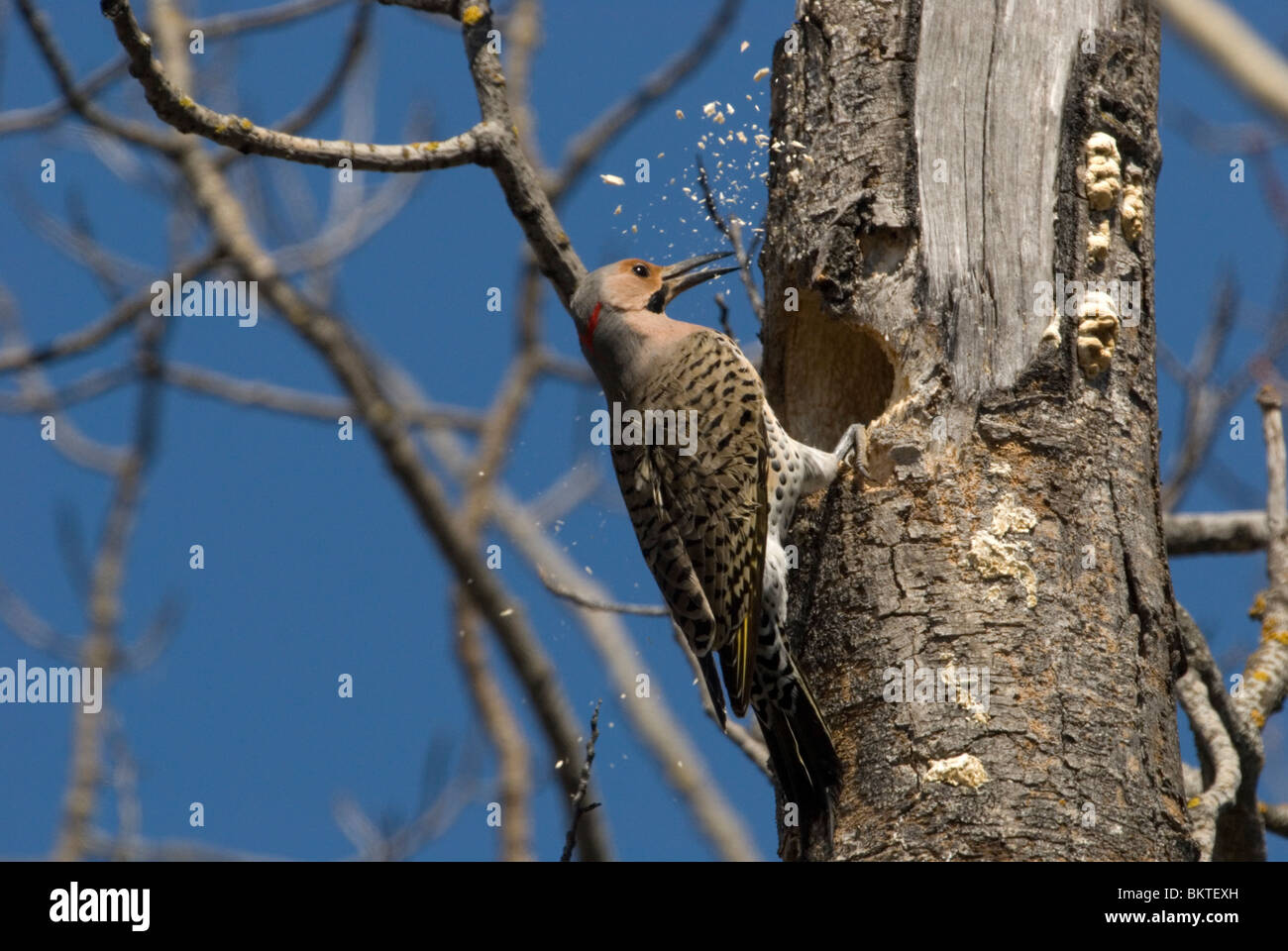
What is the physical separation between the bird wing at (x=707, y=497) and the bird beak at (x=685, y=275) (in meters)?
0.42

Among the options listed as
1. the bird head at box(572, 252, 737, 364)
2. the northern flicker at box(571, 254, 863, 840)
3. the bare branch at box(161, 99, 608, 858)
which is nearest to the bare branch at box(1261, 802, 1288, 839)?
the northern flicker at box(571, 254, 863, 840)

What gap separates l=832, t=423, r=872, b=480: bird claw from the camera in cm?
396

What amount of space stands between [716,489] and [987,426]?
114 cm

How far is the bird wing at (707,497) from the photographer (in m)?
4.29

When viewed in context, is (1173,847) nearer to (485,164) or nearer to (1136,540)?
(1136,540)

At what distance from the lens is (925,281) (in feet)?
12.8

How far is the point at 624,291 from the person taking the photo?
5180mm

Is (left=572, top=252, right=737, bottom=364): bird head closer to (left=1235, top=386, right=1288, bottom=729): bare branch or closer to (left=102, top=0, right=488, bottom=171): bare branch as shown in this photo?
(left=102, top=0, right=488, bottom=171): bare branch

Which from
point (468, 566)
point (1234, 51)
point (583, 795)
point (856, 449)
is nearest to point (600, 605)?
point (468, 566)

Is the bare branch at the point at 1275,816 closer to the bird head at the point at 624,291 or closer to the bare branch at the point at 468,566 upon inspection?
the bare branch at the point at 468,566

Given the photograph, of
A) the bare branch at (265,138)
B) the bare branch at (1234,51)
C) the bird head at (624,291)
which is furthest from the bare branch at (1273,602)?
the bare branch at (1234,51)

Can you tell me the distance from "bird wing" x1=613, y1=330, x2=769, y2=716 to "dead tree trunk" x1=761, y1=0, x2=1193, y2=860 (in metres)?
0.23

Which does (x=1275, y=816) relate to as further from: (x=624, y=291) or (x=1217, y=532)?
(x=624, y=291)
